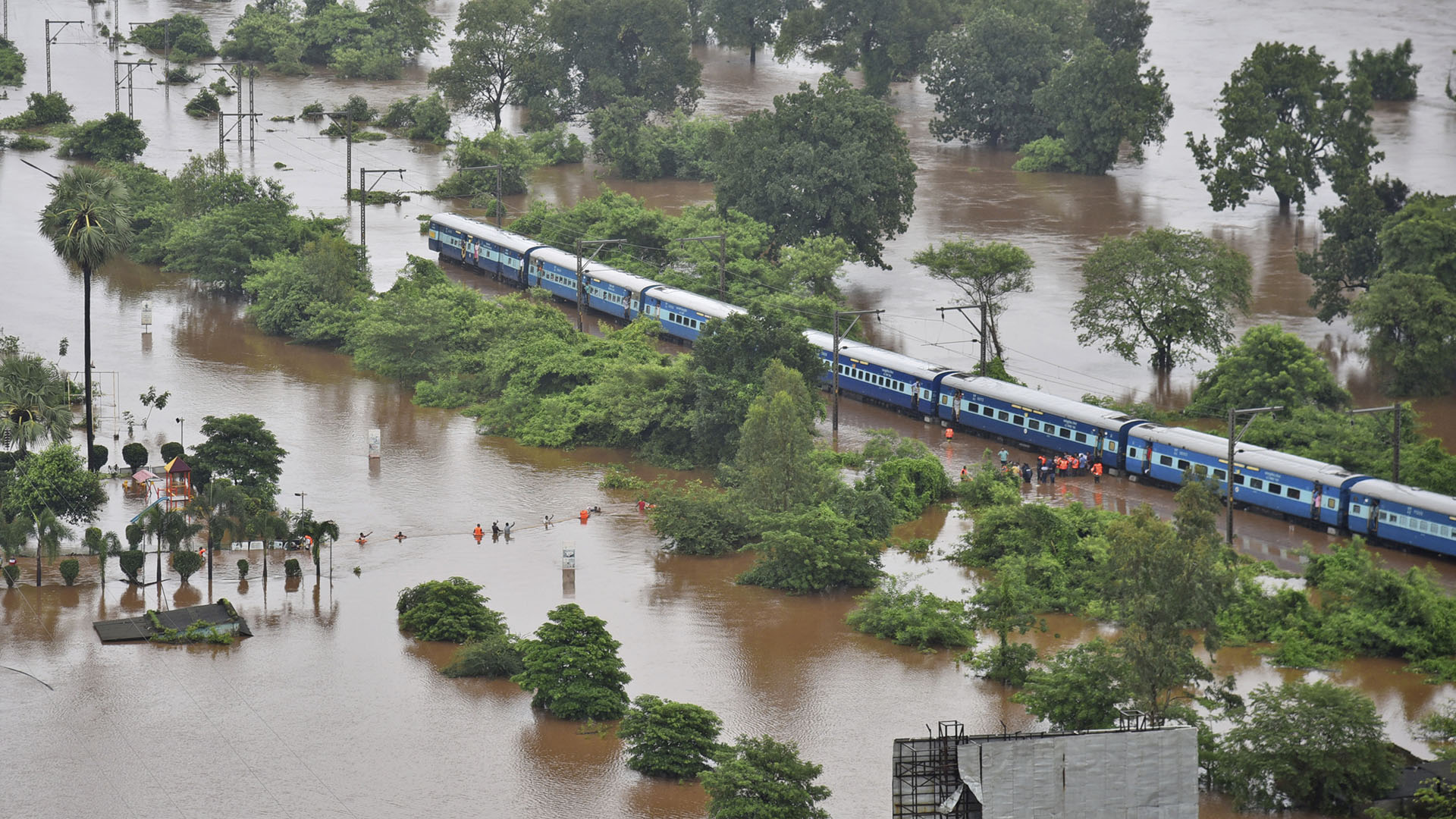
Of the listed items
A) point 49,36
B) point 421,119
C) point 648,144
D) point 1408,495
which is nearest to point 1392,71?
point 648,144

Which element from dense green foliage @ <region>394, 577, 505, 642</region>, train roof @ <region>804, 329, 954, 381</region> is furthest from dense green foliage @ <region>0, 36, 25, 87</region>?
dense green foliage @ <region>394, 577, 505, 642</region>

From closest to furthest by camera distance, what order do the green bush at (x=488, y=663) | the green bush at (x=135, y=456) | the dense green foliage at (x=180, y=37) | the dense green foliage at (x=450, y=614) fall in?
1. the green bush at (x=488, y=663)
2. the dense green foliage at (x=450, y=614)
3. the green bush at (x=135, y=456)
4. the dense green foliage at (x=180, y=37)

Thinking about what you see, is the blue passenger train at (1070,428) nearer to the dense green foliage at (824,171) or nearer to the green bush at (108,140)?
the dense green foliage at (824,171)

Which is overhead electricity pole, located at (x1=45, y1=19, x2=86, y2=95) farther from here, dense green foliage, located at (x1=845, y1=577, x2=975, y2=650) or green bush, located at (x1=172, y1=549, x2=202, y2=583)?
dense green foliage, located at (x1=845, y1=577, x2=975, y2=650)

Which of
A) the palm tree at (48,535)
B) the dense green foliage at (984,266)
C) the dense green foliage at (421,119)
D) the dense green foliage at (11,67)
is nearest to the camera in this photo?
the palm tree at (48,535)

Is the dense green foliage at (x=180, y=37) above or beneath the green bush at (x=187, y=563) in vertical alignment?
above

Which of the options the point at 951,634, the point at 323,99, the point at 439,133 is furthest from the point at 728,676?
the point at 323,99

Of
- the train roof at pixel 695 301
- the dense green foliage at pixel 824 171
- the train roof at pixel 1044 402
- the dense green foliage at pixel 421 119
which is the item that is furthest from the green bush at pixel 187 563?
the dense green foliage at pixel 421 119
